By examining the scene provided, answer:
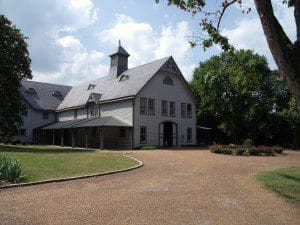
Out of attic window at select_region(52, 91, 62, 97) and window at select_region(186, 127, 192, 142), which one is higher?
attic window at select_region(52, 91, 62, 97)

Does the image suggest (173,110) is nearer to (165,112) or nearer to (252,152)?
(165,112)

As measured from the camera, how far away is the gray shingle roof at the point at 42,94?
51.2m

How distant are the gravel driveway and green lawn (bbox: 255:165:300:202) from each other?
422mm

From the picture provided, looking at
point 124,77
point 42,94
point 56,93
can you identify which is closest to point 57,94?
point 56,93

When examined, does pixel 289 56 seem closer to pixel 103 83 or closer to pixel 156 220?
pixel 156 220

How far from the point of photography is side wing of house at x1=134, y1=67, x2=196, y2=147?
3816 centimetres

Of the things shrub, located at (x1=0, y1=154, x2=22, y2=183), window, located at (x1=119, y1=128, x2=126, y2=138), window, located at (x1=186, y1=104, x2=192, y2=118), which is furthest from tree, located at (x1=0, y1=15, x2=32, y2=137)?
shrub, located at (x1=0, y1=154, x2=22, y2=183)

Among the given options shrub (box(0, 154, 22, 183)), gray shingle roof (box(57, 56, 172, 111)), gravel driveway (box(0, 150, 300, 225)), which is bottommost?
gravel driveway (box(0, 150, 300, 225))

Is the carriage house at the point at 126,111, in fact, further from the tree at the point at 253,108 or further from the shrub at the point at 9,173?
the shrub at the point at 9,173

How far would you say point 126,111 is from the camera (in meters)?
38.1

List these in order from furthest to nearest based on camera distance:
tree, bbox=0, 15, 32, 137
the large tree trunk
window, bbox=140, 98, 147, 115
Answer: window, bbox=140, 98, 147, 115, tree, bbox=0, 15, 32, 137, the large tree trunk

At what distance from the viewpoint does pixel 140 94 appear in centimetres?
3784

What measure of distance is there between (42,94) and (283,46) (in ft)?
165

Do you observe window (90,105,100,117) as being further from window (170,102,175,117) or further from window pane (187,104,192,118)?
window pane (187,104,192,118)
